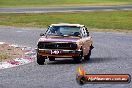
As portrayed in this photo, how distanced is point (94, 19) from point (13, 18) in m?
9.41

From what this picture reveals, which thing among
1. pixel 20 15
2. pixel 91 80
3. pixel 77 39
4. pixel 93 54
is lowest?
pixel 20 15

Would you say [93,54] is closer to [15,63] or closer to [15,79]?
[15,63]

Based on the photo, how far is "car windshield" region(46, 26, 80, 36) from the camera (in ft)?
67.7

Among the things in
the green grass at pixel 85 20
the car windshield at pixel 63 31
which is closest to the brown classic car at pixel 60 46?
the car windshield at pixel 63 31

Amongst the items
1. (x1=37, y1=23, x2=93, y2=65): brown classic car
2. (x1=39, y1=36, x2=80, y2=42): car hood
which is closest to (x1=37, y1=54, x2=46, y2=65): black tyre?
(x1=37, y1=23, x2=93, y2=65): brown classic car

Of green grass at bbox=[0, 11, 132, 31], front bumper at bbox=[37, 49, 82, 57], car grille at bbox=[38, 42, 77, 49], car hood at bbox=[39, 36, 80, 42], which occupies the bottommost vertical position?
green grass at bbox=[0, 11, 132, 31]

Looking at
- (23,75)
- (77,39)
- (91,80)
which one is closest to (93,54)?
(77,39)

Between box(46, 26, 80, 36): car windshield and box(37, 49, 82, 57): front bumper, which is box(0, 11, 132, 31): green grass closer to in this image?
box(46, 26, 80, 36): car windshield

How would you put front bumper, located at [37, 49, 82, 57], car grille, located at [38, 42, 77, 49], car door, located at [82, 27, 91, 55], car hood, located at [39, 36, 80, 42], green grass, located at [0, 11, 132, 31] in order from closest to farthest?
front bumper, located at [37, 49, 82, 57], car grille, located at [38, 42, 77, 49], car hood, located at [39, 36, 80, 42], car door, located at [82, 27, 91, 55], green grass, located at [0, 11, 132, 31]

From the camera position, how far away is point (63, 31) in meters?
20.9

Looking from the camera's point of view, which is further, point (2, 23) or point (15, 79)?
point (2, 23)

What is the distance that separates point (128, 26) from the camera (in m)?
49.2

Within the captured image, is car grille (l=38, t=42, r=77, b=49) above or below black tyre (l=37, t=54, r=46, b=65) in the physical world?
above

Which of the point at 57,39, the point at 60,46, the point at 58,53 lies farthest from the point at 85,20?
the point at 58,53
